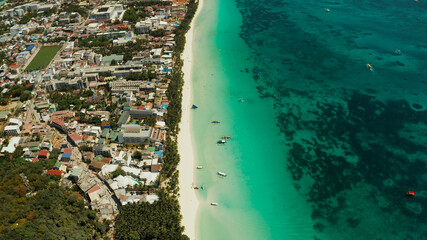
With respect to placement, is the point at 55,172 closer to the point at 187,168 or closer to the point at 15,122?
the point at 15,122

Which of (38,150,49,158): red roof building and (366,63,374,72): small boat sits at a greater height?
(366,63,374,72): small boat

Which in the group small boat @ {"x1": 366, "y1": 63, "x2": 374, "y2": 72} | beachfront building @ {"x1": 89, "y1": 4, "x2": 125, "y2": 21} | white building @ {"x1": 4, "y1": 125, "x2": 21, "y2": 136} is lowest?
white building @ {"x1": 4, "y1": 125, "x2": 21, "y2": 136}

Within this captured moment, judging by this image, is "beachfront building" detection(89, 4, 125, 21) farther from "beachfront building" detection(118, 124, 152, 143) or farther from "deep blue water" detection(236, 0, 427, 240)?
Result: "beachfront building" detection(118, 124, 152, 143)

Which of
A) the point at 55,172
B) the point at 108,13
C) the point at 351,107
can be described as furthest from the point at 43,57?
the point at 351,107

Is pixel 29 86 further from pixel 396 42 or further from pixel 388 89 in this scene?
pixel 396 42

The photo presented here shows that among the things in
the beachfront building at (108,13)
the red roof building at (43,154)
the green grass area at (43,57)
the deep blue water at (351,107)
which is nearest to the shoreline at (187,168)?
the deep blue water at (351,107)

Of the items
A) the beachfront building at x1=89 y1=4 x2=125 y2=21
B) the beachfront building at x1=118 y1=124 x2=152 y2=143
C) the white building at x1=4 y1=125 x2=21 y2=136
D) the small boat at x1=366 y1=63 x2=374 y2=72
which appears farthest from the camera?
the beachfront building at x1=89 y1=4 x2=125 y2=21

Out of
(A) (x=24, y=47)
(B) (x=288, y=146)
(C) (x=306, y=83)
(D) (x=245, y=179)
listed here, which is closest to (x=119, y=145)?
(D) (x=245, y=179)

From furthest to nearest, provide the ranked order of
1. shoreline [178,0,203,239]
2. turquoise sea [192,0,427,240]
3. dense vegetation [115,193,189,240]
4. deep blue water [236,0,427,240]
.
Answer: deep blue water [236,0,427,240]
turquoise sea [192,0,427,240]
shoreline [178,0,203,239]
dense vegetation [115,193,189,240]

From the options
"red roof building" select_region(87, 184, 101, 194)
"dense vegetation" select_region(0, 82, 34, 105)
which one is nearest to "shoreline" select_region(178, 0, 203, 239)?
"red roof building" select_region(87, 184, 101, 194)
